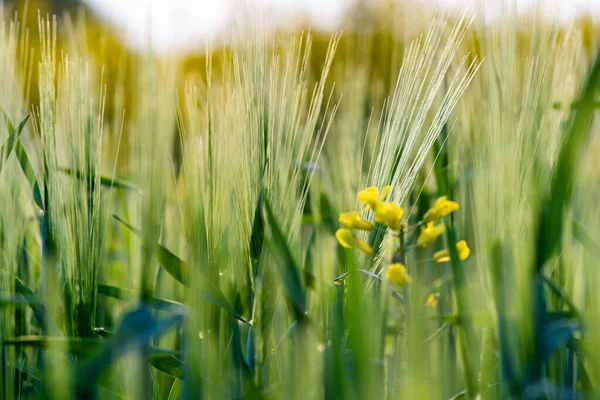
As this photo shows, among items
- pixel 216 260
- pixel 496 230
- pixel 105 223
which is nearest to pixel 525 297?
pixel 496 230

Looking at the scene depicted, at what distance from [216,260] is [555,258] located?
327mm

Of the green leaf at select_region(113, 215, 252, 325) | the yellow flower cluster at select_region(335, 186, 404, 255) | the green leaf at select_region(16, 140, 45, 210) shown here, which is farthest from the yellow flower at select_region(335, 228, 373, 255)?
the green leaf at select_region(16, 140, 45, 210)

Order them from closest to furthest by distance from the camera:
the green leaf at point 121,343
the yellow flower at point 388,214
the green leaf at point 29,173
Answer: the green leaf at point 121,343 → the yellow flower at point 388,214 → the green leaf at point 29,173

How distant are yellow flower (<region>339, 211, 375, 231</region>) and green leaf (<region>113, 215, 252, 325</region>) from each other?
12cm

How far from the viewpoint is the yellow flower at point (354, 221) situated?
1.91ft

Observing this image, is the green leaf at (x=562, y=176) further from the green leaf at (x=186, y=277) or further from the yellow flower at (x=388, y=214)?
the green leaf at (x=186, y=277)

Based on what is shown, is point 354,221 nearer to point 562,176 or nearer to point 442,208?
point 442,208

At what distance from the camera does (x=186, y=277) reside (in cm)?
61

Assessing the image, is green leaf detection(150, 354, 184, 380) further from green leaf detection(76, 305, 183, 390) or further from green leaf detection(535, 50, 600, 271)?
green leaf detection(535, 50, 600, 271)

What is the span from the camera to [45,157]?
0.65 m

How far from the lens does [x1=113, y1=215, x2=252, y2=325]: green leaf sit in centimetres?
54

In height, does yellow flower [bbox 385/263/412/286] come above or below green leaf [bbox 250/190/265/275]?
below

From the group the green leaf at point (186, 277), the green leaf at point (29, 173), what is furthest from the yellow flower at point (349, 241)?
the green leaf at point (29, 173)

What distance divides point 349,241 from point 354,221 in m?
0.03
